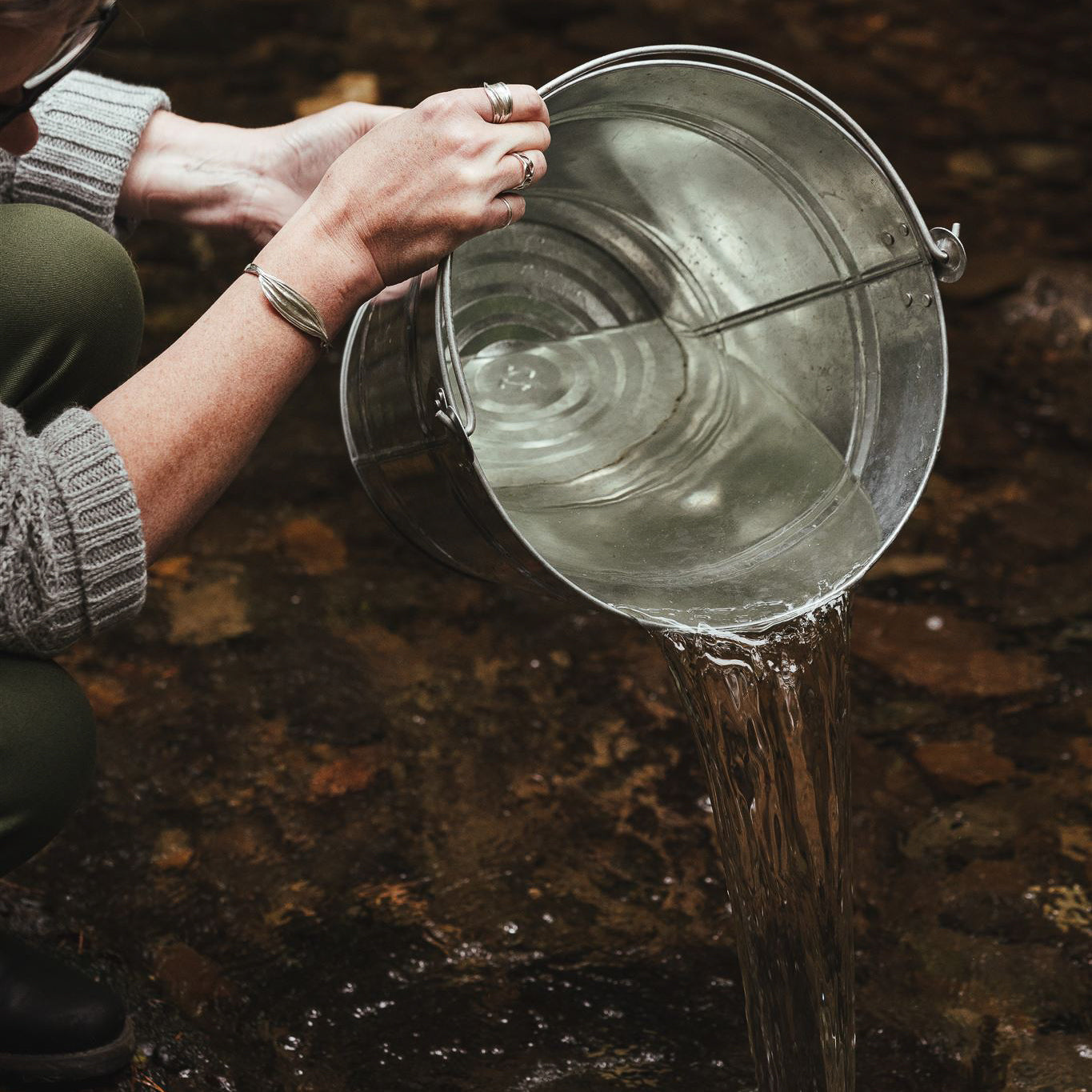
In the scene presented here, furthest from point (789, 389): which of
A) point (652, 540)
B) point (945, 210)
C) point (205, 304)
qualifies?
point (945, 210)

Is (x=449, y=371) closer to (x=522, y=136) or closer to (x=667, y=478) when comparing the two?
(x=522, y=136)

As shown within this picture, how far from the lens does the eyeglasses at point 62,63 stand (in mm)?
853

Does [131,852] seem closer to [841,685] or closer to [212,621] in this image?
[212,621]

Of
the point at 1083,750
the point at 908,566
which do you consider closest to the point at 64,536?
the point at 1083,750

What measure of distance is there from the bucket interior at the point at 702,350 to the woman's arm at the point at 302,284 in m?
0.11

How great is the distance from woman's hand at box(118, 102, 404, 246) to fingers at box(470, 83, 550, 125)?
1.05 ft

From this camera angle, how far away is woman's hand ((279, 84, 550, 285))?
0.85 m

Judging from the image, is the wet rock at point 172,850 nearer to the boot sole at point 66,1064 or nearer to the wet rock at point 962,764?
the boot sole at point 66,1064

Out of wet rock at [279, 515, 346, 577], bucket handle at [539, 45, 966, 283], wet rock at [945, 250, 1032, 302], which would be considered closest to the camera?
bucket handle at [539, 45, 966, 283]

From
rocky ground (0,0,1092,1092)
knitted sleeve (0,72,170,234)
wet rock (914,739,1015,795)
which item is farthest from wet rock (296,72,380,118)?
wet rock (914,739,1015,795)

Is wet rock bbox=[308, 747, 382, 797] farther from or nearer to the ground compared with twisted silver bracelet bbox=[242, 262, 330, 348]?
nearer to the ground

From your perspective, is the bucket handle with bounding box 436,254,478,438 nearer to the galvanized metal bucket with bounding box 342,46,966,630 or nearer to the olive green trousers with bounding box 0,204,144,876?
the galvanized metal bucket with bounding box 342,46,966,630

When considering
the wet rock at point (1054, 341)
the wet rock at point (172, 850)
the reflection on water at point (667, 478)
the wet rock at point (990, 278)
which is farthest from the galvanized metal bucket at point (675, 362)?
the wet rock at point (990, 278)

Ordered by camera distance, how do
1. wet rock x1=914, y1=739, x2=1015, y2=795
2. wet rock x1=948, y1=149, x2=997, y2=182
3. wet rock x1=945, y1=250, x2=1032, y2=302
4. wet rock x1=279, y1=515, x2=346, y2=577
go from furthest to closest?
wet rock x1=948, y1=149, x2=997, y2=182 → wet rock x1=945, y1=250, x2=1032, y2=302 → wet rock x1=279, y1=515, x2=346, y2=577 → wet rock x1=914, y1=739, x2=1015, y2=795
